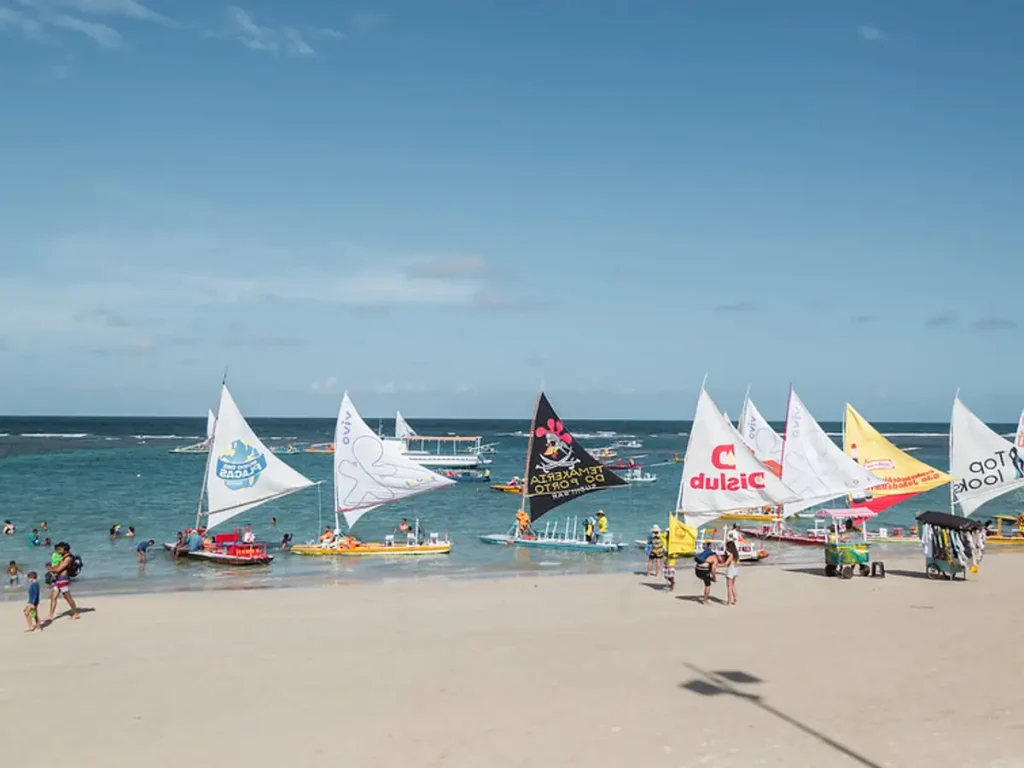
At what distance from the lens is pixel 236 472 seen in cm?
3659

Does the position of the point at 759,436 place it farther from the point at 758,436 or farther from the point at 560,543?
the point at 560,543

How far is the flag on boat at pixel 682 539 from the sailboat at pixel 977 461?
1693 cm

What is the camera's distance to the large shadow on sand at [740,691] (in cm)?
1200

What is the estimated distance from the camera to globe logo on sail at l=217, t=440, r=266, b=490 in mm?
36500

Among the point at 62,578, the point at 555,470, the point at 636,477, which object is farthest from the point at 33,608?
the point at 636,477

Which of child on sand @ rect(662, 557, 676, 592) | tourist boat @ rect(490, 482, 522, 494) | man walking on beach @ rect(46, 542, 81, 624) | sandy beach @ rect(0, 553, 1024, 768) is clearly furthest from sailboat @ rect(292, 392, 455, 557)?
tourist boat @ rect(490, 482, 522, 494)

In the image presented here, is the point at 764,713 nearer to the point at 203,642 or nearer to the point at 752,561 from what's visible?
the point at 203,642

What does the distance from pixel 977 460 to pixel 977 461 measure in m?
0.05

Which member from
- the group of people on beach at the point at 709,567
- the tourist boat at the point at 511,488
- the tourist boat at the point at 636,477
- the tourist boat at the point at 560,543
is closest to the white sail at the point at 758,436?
the tourist boat at the point at 560,543

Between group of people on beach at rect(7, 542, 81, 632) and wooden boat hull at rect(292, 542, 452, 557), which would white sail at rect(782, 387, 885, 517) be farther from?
group of people on beach at rect(7, 542, 81, 632)

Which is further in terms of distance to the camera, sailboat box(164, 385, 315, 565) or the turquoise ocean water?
sailboat box(164, 385, 315, 565)

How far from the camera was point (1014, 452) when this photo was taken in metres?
41.0

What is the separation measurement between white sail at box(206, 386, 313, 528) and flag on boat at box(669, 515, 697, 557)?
15.3 m

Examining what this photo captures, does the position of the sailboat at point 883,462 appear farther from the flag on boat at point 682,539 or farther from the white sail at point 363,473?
the white sail at point 363,473
